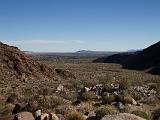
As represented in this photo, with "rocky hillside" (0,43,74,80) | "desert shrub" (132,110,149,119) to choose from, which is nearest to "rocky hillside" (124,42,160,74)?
"rocky hillside" (0,43,74,80)

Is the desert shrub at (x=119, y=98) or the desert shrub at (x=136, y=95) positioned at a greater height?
the desert shrub at (x=119, y=98)

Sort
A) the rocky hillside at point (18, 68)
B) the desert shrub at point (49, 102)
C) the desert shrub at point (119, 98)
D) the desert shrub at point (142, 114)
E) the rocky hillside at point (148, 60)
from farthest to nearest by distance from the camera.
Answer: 1. the rocky hillside at point (148, 60)
2. the rocky hillside at point (18, 68)
3. the desert shrub at point (119, 98)
4. the desert shrub at point (49, 102)
5. the desert shrub at point (142, 114)

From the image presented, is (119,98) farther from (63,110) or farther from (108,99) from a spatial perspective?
(63,110)

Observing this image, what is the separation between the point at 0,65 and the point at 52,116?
95.8 feet

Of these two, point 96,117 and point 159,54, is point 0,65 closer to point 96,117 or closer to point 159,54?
point 96,117

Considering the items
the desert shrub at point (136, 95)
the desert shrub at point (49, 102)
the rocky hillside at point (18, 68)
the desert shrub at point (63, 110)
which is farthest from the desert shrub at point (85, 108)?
the rocky hillside at point (18, 68)

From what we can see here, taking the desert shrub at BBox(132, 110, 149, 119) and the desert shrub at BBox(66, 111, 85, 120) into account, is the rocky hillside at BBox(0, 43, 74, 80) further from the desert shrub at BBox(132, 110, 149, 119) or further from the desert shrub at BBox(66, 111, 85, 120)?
the desert shrub at BBox(132, 110, 149, 119)

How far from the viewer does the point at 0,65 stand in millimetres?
41438

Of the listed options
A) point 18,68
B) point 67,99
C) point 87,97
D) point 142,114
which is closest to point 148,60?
point 18,68

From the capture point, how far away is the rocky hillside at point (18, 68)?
1597 inches

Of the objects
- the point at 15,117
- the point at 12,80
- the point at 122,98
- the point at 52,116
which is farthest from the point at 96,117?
the point at 12,80

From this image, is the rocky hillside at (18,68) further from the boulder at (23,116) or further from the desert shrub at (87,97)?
the boulder at (23,116)

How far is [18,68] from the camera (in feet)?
138

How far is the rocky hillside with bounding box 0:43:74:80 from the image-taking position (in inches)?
1597
